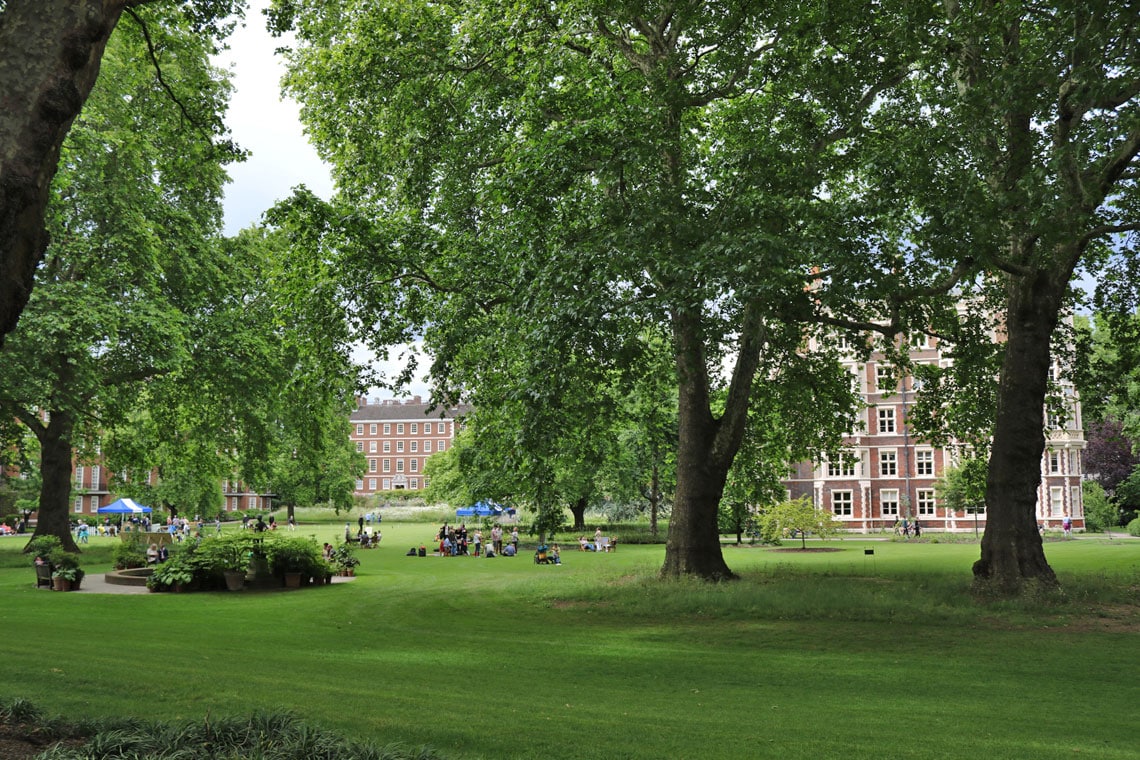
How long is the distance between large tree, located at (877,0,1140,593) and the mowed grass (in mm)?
2688

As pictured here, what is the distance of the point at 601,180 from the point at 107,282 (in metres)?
19.1

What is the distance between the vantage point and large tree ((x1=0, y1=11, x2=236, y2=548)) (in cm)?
2514

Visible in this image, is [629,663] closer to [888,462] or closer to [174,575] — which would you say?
[174,575]

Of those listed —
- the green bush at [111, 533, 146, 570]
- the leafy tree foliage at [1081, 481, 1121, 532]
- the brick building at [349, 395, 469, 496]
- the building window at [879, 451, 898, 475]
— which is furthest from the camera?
the brick building at [349, 395, 469, 496]

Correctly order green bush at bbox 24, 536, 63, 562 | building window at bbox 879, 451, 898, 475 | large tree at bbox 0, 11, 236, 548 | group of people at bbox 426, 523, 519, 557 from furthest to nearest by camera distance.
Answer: building window at bbox 879, 451, 898, 475 < group of people at bbox 426, 523, 519, 557 < large tree at bbox 0, 11, 236, 548 < green bush at bbox 24, 536, 63, 562

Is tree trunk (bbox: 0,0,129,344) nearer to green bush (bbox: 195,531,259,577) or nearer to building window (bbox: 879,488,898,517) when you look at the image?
green bush (bbox: 195,531,259,577)

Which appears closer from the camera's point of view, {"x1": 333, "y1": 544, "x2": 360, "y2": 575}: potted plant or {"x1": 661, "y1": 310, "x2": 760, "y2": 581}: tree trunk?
{"x1": 661, "y1": 310, "x2": 760, "y2": 581}: tree trunk

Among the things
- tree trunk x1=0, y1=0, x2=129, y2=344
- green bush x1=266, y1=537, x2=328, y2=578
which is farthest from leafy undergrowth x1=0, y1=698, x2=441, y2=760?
green bush x1=266, y1=537, x2=328, y2=578

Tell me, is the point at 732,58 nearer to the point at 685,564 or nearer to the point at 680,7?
the point at 680,7

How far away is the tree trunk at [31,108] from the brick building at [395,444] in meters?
136

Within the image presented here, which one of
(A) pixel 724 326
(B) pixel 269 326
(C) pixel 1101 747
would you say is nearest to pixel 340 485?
(B) pixel 269 326

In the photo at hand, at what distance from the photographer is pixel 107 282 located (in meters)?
28.1

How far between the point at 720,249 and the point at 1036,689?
7.86 meters

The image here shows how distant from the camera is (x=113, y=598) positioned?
20.1 meters
